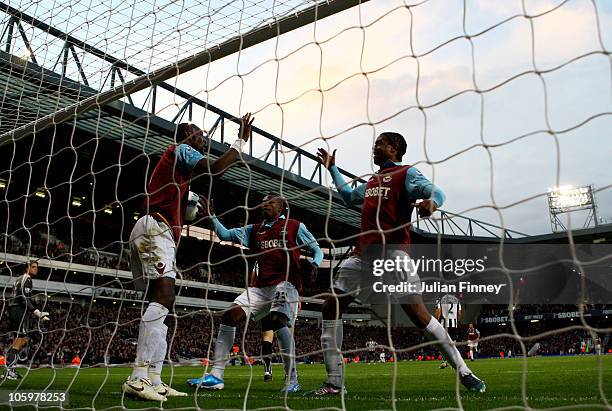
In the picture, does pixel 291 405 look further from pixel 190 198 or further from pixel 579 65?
pixel 579 65

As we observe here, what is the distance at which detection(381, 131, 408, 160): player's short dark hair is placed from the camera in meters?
4.36

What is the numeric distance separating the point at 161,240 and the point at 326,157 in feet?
3.95

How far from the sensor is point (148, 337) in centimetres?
354

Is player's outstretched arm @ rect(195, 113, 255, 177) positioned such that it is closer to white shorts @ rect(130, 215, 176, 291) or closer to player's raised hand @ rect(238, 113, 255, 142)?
player's raised hand @ rect(238, 113, 255, 142)

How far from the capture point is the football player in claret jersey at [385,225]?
3820 millimetres

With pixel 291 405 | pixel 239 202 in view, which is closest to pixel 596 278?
pixel 239 202

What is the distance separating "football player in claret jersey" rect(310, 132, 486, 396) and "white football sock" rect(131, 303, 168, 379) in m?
1.13

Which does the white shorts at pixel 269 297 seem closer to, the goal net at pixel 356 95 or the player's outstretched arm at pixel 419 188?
the goal net at pixel 356 95

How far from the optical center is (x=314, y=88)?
332cm

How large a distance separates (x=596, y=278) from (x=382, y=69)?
37553 millimetres

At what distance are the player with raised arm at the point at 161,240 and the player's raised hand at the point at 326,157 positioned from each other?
1.71 feet

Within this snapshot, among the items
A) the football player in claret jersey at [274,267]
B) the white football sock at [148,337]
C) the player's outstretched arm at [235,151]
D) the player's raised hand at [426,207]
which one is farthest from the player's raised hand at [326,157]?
the football player in claret jersey at [274,267]

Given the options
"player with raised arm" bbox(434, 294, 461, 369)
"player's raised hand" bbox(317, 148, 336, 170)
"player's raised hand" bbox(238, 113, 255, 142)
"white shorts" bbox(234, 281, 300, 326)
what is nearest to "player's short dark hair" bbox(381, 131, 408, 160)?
"player's raised hand" bbox(317, 148, 336, 170)

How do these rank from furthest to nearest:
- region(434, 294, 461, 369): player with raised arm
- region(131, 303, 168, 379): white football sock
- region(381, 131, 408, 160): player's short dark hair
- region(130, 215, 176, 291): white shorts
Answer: region(434, 294, 461, 369): player with raised arm, region(381, 131, 408, 160): player's short dark hair, region(130, 215, 176, 291): white shorts, region(131, 303, 168, 379): white football sock
